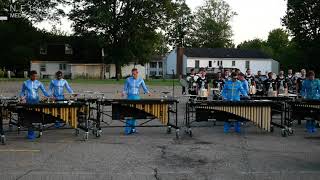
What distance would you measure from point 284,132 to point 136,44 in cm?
4883

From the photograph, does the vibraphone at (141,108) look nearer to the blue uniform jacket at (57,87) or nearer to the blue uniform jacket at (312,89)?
the blue uniform jacket at (57,87)

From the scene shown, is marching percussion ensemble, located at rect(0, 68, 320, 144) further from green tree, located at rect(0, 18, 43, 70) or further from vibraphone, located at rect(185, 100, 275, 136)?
green tree, located at rect(0, 18, 43, 70)

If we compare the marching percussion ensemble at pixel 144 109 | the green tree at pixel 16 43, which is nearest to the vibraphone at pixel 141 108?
the marching percussion ensemble at pixel 144 109

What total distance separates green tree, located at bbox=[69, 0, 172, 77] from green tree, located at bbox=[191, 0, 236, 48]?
4018cm

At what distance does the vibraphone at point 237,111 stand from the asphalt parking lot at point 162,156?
462 mm

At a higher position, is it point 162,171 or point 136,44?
point 136,44

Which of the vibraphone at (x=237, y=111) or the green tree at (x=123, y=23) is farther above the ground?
the green tree at (x=123, y=23)

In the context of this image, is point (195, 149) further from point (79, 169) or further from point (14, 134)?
point (14, 134)

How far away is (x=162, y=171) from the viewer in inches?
370

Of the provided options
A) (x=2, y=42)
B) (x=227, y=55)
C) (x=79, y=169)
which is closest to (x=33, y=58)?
(x=2, y=42)

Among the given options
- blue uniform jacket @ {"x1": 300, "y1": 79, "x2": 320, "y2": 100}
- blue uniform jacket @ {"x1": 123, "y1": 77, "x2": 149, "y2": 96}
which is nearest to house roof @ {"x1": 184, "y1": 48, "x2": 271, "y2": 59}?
blue uniform jacket @ {"x1": 300, "y1": 79, "x2": 320, "y2": 100}

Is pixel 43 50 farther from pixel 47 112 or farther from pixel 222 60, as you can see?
pixel 47 112

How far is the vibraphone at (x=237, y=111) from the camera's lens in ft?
46.4

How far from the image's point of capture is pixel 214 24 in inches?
3937
